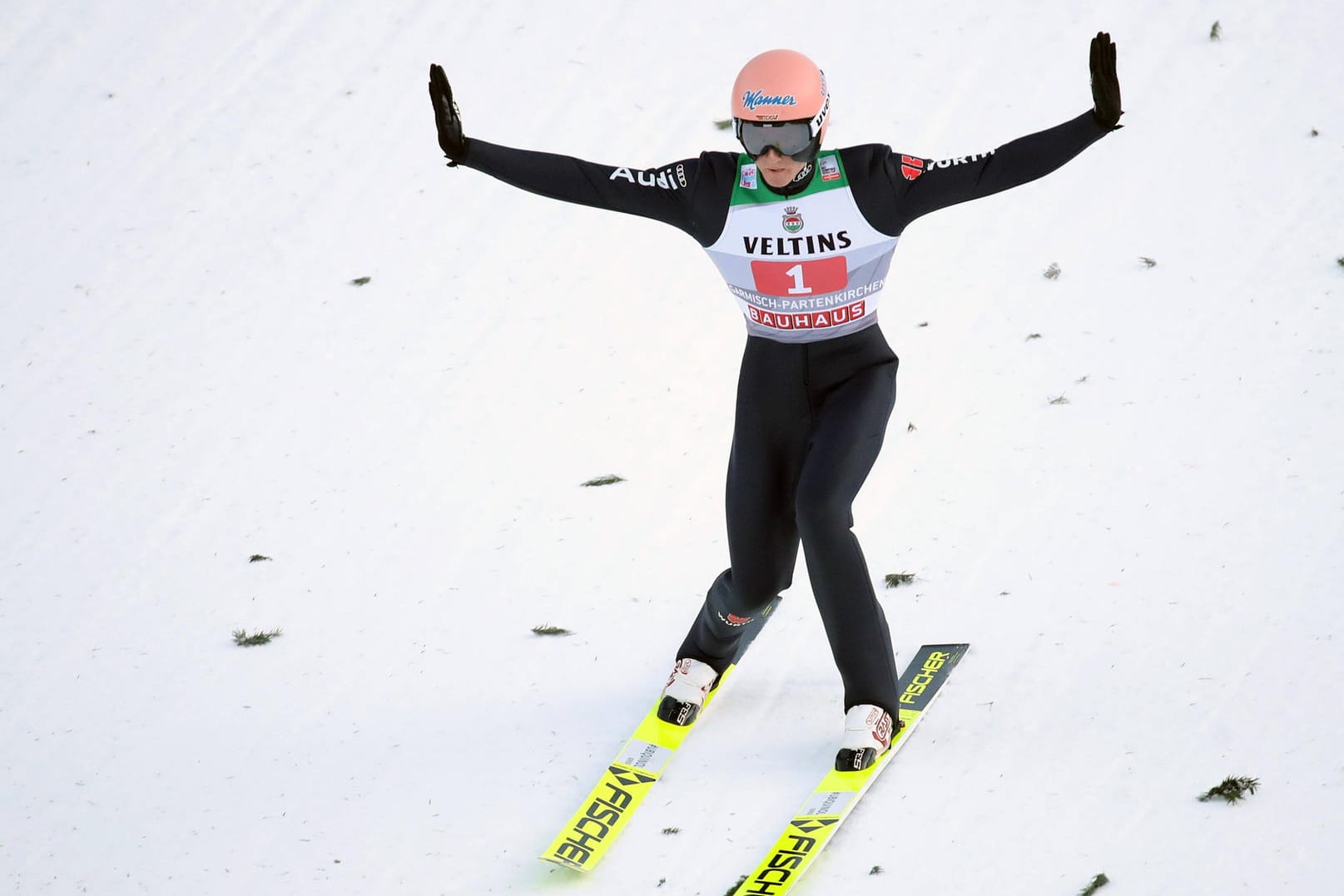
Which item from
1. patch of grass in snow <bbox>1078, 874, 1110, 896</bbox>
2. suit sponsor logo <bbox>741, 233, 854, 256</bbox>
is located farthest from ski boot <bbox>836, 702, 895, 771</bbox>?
suit sponsor logo <bbox>741, 233, 854, 256</bbox>

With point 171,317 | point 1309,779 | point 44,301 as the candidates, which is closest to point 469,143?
point 1309,779

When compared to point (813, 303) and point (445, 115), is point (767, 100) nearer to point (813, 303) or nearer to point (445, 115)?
point (813, 303)

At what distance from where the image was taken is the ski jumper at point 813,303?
440 cm

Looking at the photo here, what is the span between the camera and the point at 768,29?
934 cm

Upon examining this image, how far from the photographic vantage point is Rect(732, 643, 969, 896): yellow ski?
13.9 ft

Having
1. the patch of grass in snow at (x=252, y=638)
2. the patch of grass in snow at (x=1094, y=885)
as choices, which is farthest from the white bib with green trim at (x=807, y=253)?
the patch of grass in snow at (x=252, y=638)

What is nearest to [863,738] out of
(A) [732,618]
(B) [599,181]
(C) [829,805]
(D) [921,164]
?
(C) [829,805]

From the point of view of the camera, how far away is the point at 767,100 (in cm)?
422

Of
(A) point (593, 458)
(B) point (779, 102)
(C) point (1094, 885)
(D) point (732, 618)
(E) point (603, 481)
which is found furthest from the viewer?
(A) point (593, 458)

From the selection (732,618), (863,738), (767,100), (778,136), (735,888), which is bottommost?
(735,888)

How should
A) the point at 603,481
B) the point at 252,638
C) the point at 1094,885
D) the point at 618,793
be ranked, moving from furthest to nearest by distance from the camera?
the point at 603,481
the point at 252,638
the point at 618,793
the point at 1094,885

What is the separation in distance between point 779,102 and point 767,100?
0.11 feet

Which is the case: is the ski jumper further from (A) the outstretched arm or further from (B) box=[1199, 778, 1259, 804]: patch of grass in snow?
(B) box=[1199, 778, 1259, 804]: patch of grass in snow

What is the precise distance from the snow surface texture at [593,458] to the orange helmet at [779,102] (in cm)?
201
